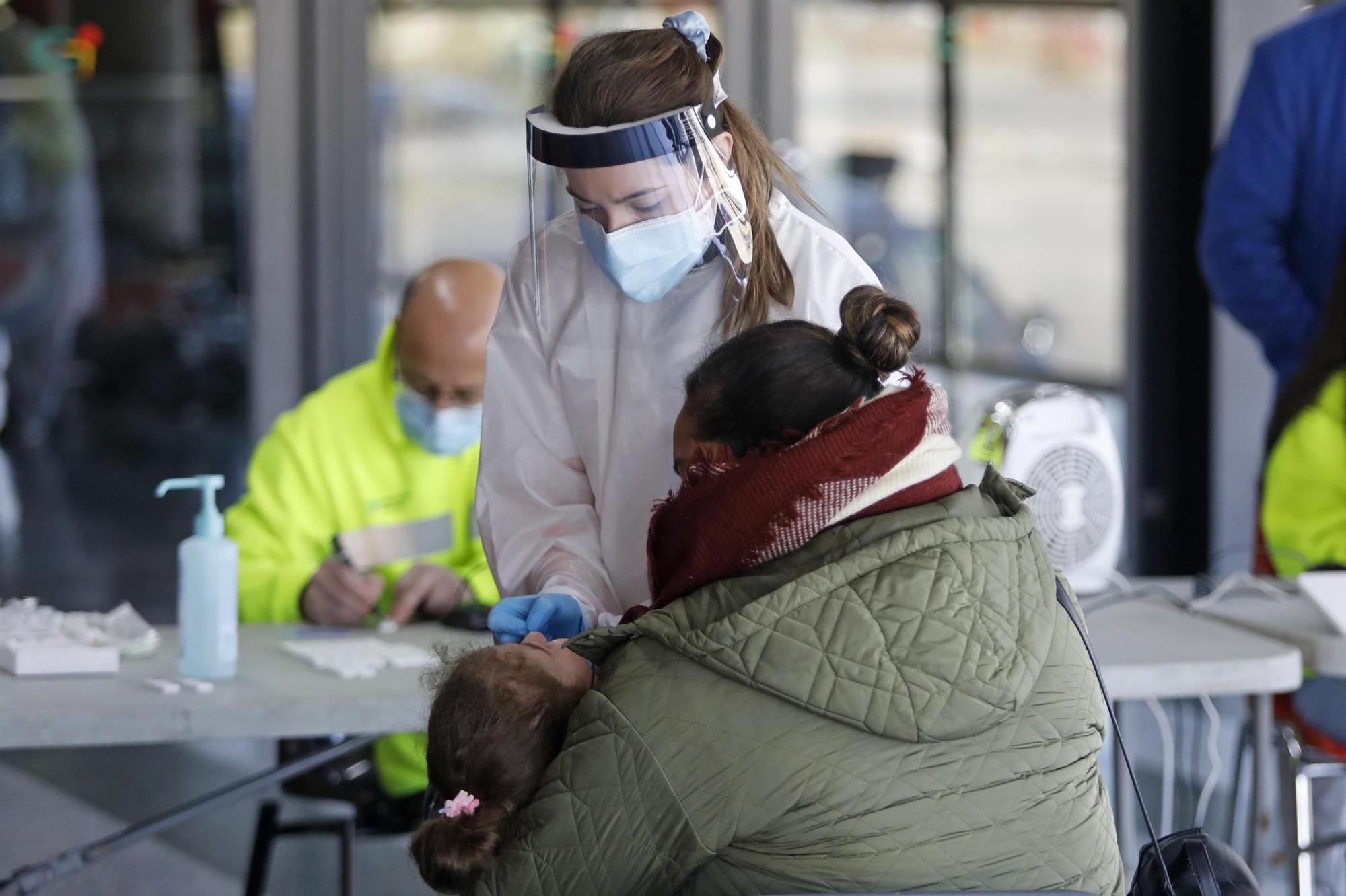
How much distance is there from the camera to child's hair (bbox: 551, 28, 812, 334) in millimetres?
1376

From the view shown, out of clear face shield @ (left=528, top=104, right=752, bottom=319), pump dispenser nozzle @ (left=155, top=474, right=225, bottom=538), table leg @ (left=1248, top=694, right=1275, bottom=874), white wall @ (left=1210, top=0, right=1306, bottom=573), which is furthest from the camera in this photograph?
white wall @ (left=1210, top=0, right=1306, bottom=573)

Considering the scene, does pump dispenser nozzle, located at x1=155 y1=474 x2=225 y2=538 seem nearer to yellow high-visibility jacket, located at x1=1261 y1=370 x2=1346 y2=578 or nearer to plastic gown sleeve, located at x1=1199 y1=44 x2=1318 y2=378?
yellow high-visibility jacket, located at x1=1261 y1=370 x2=1346 y2=578

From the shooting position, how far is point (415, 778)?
2355mm

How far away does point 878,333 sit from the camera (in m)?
1.20

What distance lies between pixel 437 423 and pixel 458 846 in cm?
132

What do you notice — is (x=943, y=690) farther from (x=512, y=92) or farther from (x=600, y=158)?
(x=512, y=92)

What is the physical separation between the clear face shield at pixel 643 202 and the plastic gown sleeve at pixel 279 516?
41.1 inches

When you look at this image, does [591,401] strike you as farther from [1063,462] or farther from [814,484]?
[1063,462]

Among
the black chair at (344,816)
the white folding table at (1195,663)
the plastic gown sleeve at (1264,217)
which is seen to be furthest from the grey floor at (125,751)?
the plastic gown sleeve at (1264,217)

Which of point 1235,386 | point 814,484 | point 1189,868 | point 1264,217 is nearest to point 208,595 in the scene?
point 814,484

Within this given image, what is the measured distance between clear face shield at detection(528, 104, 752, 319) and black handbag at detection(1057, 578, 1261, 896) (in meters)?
0.49

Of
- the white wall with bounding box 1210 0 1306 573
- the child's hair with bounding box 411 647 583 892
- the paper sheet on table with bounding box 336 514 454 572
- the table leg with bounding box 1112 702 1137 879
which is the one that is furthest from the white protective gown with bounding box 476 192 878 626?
the white wall with bounding box 1210 0 1306 573

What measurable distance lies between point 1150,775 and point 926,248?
1.95 m

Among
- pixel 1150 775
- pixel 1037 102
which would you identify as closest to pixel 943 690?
pixel 1150 775
